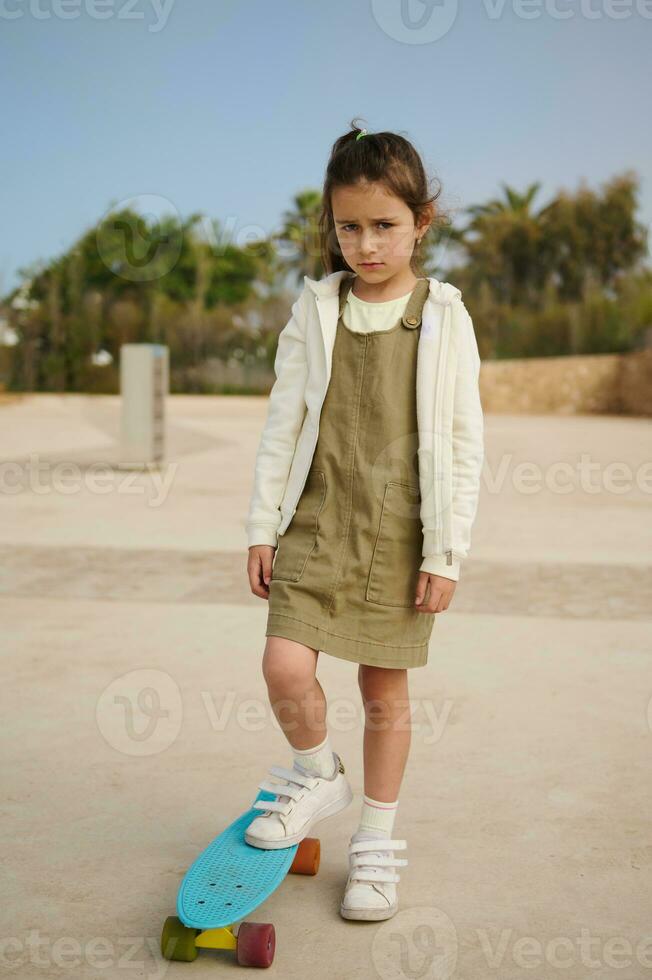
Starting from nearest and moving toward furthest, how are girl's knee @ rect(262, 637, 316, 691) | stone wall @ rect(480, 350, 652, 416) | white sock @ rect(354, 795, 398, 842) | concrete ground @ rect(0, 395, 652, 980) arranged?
1. concrete ground @ rect(0, 395, 652, 980)
2. girl's knee @ rect(262, 637, 316, 691)
3. white sock @ rect(354, 795, 398, 842)
4. stone wall @ rect(480, 350, 652, 416)

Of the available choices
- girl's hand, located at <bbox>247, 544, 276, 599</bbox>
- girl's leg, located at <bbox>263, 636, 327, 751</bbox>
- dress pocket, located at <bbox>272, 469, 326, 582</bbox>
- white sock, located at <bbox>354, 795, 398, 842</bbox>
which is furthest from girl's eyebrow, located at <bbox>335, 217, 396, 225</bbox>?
white sock, located at <bbox>354, 795, 398, 842</bbox>

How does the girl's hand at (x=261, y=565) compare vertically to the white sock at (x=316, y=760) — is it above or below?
above

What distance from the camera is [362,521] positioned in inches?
86.2

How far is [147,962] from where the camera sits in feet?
6.34

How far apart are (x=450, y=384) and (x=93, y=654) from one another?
7.06 ft

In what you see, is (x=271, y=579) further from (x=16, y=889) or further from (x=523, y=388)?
(x=523, y=388)

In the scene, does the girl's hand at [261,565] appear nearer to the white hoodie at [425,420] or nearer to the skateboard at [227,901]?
the white hoodie at [425,420]

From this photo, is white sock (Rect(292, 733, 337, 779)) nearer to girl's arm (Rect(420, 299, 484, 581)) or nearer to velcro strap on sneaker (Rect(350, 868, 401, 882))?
velcro strap on sneaker (Rect(350, 868, 401, 882))

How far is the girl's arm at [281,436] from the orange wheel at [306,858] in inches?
25.0

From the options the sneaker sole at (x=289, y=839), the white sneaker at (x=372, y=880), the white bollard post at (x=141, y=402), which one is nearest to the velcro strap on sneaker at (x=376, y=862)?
the white sneaker at (x=372, y=880)

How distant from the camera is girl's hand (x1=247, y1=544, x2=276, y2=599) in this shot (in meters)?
2.27

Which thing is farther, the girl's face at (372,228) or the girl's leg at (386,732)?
the girl's leg at (386,732)

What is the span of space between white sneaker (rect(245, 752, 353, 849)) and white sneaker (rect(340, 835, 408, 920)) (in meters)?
0.10

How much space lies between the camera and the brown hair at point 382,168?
2.15 m
